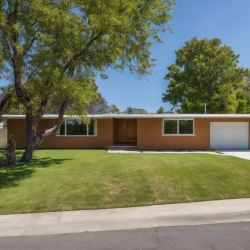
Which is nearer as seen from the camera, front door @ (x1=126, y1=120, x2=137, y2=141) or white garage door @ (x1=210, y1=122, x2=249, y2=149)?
white garage door @ (x1=210, y1=122, x2=249, y2=149)

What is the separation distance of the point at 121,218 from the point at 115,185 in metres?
1.77

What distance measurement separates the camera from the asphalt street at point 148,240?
124 inches

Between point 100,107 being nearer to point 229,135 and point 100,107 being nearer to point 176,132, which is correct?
point 176,132

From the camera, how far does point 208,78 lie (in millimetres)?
28219

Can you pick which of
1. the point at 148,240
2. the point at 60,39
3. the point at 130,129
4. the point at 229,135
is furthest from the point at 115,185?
the point at 130,129

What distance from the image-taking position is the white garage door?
14547mm

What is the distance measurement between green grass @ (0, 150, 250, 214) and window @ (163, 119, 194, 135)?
21.1 feet

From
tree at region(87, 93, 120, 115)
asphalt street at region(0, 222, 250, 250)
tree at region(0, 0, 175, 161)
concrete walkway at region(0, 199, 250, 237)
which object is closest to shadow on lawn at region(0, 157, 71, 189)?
tree at region(0, 0, 175, 161)

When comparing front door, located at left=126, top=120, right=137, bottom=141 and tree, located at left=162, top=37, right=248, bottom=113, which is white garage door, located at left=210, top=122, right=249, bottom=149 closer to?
front door, located at left=126, top=120, right=137, bottom=141

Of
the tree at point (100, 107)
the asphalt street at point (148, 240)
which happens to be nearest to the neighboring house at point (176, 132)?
the asphalt street at point (148, 240)

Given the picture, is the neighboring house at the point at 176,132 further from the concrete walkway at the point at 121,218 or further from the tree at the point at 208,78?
the tree at the point at 208,78

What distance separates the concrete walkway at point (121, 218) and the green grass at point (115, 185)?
0.94 feet

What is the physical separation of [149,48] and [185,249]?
989 cm

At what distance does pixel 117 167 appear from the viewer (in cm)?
786
